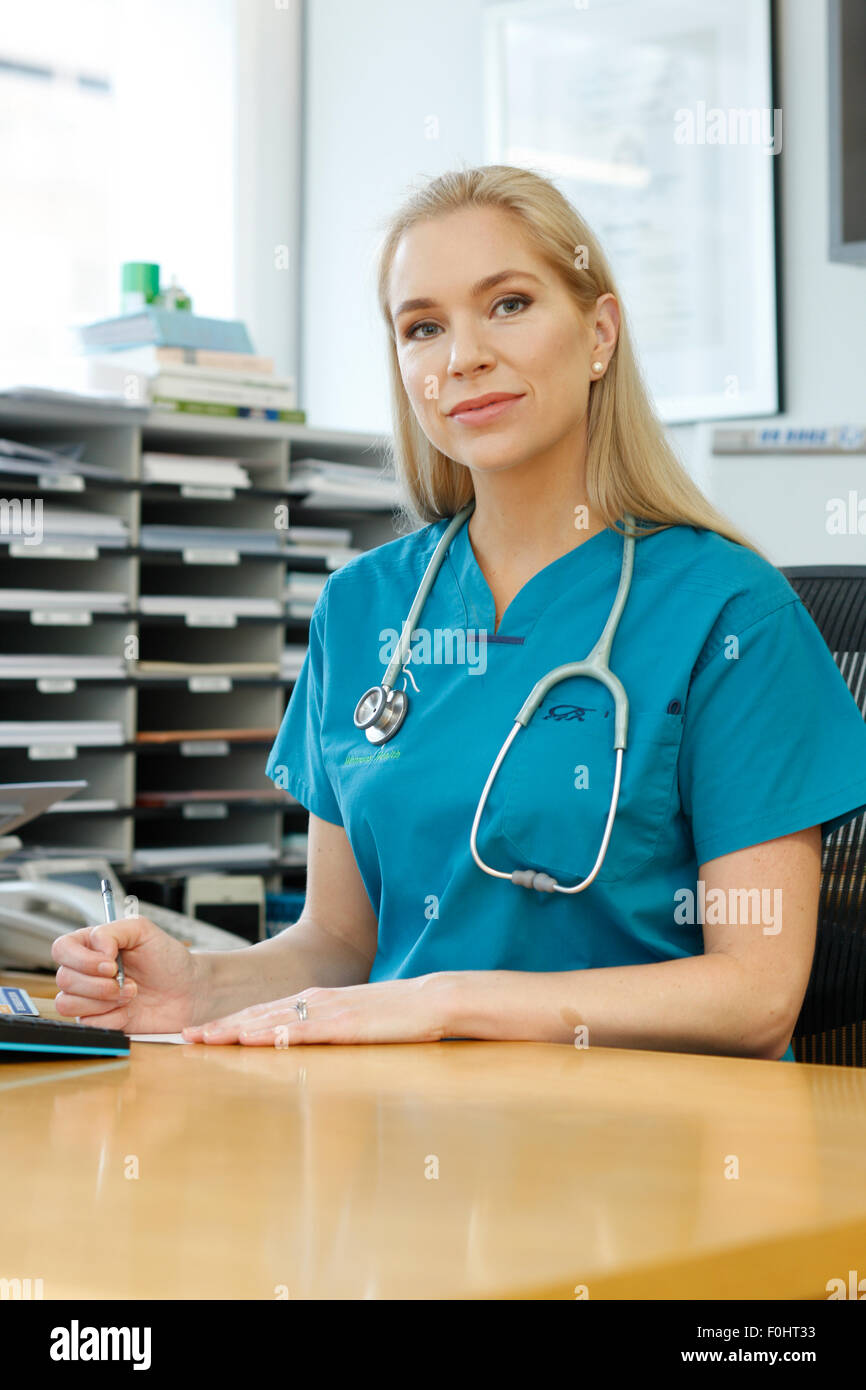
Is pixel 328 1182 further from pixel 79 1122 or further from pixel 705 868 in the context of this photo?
pixel 705 868

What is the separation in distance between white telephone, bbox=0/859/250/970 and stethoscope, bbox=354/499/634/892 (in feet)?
0.98

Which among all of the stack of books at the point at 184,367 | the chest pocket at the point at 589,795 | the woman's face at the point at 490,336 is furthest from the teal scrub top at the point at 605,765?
the stack of books at the point at 184,367

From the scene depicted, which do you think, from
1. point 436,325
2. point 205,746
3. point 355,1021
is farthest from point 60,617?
point 355,1021

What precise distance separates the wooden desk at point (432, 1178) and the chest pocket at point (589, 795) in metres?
0.22

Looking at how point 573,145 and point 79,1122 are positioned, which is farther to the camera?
point 573,145

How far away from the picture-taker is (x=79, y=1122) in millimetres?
716

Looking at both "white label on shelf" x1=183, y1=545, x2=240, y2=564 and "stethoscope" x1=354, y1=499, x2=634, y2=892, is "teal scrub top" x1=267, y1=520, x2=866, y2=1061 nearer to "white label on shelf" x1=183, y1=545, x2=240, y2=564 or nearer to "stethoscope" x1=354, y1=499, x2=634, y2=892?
"stethoscope" x1=354, y1=499, x2=634, y2=892

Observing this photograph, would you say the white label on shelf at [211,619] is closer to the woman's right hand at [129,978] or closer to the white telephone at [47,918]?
the white telephone at [47,918]

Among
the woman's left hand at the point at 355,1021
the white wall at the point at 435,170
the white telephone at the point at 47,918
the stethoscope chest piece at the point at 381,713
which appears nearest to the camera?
the woman's left hand at the point at 355,1021

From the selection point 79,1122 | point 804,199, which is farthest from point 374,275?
point 804,199

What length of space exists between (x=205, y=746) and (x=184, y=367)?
0.65m

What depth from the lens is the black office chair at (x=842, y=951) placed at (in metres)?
1.18

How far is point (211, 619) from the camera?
2668 mm

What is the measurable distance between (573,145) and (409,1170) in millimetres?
2842
